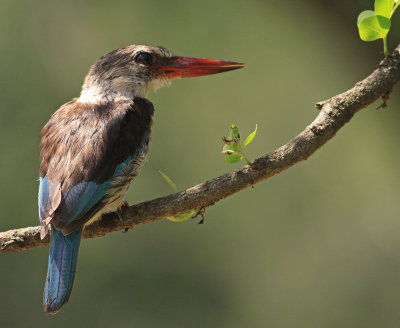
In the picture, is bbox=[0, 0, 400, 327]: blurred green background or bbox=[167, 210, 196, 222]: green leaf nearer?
bbox=[167, 210, 196, 222]: green leaf

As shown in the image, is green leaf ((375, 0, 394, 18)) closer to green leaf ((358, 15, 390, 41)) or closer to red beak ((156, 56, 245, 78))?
green leaf ((358, 15, 390, 41))

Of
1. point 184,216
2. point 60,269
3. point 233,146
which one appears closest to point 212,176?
point 60,269

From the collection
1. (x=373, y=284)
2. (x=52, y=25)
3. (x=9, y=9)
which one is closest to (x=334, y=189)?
(x=373, y=284)

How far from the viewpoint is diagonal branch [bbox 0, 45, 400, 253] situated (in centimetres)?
238

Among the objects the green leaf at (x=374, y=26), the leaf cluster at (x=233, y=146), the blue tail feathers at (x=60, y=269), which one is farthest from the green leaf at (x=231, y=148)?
the blue tail feathers at (x=60, y=269)

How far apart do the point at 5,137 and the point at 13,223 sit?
0.76m

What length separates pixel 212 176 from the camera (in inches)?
252

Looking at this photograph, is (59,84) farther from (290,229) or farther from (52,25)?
(290,229)

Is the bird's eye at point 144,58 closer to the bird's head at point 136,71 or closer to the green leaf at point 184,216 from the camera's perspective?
the bird's head at point 136,71

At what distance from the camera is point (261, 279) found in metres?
6.59

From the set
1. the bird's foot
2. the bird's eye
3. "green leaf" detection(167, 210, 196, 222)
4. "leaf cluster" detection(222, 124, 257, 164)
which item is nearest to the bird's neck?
the bird's eye

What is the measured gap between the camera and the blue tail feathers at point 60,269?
2.70 metres

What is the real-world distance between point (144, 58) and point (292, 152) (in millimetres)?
1492

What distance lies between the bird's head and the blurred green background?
2.02 metres
